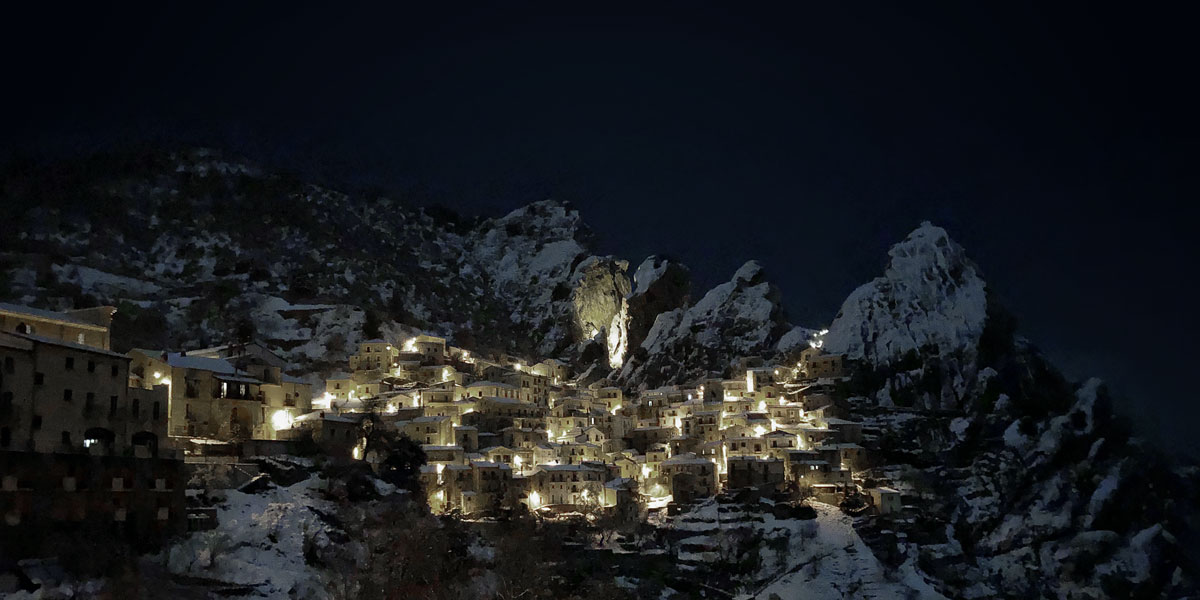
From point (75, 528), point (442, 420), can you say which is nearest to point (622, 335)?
point (442, 420)

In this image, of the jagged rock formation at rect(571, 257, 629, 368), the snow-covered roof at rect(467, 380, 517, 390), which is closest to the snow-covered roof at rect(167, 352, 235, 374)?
the snow-covered roof at rect(467, 380, 517, 390)

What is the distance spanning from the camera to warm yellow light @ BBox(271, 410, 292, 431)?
249ft

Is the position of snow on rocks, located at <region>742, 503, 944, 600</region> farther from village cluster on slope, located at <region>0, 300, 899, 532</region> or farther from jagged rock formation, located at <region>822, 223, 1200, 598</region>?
village cluster on slope, located at <region>0, 300, 899, 532</region>

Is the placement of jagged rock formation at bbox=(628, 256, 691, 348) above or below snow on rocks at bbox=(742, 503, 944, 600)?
above

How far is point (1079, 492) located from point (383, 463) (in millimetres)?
56265

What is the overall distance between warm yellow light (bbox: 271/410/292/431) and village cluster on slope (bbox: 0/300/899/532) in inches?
5.7

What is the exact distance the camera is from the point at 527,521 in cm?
7906

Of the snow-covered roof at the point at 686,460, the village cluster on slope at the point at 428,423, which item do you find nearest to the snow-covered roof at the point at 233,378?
the village cluster on slope at the point at 428,423

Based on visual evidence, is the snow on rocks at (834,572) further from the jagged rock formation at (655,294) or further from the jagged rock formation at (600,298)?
the jagged rock formation at (600,298)

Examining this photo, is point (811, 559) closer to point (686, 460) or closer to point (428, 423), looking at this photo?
point (686, 460)

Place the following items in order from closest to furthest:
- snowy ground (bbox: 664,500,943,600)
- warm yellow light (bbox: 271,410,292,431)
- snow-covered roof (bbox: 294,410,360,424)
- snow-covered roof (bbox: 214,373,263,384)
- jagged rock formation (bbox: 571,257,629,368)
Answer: snow-covered roof (bbox: 214,373,263,384)
snow-covered roof (bbox: 294,410,360,424)
warm yellow light (bbox: 271,410,292,431)
snowy ground (bbox: 664,500,943,600)
jagged rock formation (bbox: 571,257,629,368)

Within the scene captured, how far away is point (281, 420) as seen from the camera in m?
76.4

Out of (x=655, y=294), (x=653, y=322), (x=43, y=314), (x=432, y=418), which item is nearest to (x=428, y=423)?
(x=432, y=418)

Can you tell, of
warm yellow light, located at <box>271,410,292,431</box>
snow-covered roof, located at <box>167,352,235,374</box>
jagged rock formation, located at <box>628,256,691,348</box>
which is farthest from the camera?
jagged rock formation, located at <box>628,256,691,348</box>
